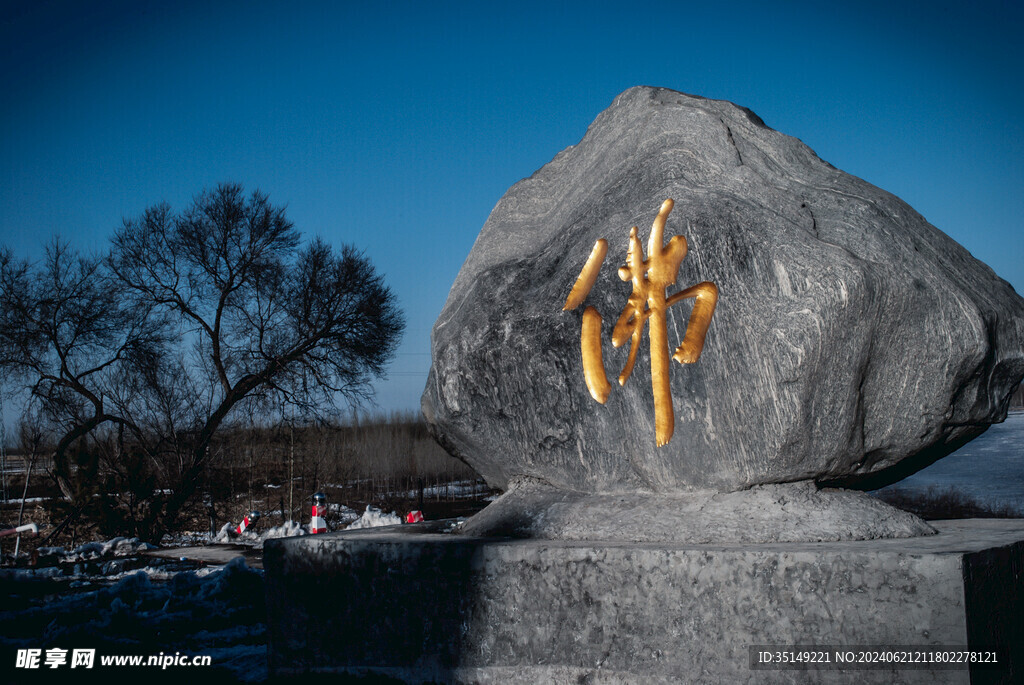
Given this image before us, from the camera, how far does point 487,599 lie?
100 inches

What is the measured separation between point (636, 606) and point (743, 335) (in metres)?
0.92

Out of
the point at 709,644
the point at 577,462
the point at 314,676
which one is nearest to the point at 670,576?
the point at 709,644

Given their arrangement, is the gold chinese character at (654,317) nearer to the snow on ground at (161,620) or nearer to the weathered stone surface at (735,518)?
the weathered stone surface at (735,518)

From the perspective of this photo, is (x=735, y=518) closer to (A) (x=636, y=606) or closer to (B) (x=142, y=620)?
(A) (x=636, y=606)

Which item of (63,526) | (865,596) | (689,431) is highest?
(689,431)

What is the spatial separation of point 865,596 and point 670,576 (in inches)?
20.7

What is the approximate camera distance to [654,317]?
262 cm

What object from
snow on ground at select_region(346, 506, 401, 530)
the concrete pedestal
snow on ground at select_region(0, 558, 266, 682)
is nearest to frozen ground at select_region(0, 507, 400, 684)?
snow on ground at select_region(0, 558, 266, 682)

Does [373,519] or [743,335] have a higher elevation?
[743,335]

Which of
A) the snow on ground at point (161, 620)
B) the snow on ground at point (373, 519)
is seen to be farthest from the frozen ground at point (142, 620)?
the snow on ground at point (373, 519)

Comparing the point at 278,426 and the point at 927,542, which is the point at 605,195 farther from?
the point at 278,426

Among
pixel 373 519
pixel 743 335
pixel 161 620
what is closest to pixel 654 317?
pixel 743 335

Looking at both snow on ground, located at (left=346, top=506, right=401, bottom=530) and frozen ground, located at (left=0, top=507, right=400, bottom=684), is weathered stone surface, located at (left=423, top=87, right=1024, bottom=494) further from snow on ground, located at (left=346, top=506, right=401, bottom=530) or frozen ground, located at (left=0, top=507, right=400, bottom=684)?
snow on ground, located at (left=346, top=506, right=401, bottom=530)

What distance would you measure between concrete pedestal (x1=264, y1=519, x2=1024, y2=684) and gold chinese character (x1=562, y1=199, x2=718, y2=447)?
56cm
